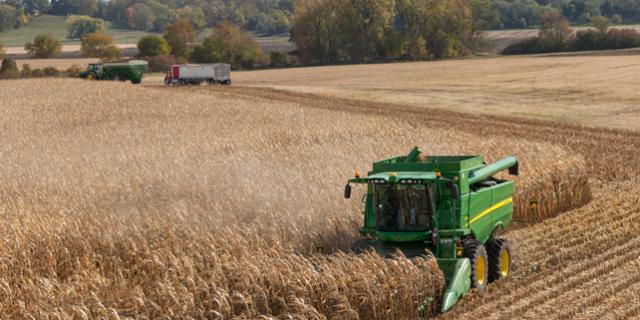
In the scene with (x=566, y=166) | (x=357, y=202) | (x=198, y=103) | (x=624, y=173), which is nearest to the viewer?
(x=357, y=202)

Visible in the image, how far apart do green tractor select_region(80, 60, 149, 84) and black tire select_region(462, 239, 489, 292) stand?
2722 inches

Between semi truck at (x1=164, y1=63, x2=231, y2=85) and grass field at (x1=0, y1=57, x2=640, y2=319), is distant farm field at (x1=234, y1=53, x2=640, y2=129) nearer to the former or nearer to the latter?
grass field at (x1=0, y1=57, x2=640, y2=319)

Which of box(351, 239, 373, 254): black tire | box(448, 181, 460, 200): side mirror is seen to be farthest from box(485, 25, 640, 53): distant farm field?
box(448, 181, 460, 200): side mirror

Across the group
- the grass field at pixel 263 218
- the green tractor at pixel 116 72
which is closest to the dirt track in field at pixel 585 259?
the grass field at pixel 263 218

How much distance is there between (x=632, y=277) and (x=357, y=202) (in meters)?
6.41

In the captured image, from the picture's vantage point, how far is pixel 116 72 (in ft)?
266

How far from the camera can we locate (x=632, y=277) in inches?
620

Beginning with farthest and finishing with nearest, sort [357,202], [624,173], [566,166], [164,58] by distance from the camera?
1. [164,58]
2. [624,173]
3. [566,166]
4. [357,202]

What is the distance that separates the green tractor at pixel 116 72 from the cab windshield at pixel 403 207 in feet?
226

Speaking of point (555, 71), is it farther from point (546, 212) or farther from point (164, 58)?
point (546, 212)

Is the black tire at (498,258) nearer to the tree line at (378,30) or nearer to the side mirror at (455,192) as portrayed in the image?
the side mirror at (455,192)

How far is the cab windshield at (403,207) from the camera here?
14523mm

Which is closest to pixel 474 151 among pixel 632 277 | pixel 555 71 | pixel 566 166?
pixel 566 166

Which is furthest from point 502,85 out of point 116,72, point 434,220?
point 434,220
